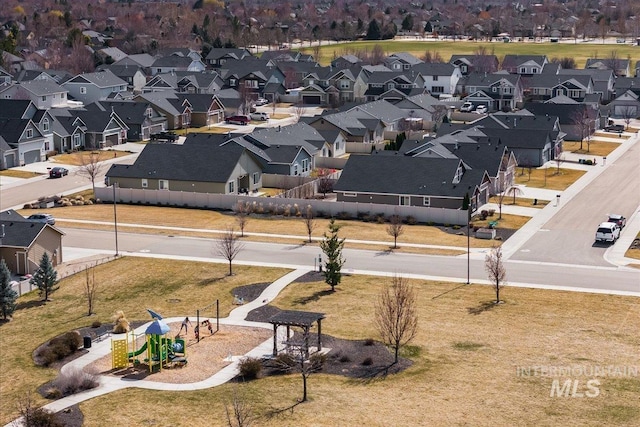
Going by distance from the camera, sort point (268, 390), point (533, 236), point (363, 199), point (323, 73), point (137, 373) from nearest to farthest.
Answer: point (268, 390) < point (137, 373) < point (533, 236) < point (363, 199) < point (323, 73)

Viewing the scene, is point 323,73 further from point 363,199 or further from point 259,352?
point 259,352

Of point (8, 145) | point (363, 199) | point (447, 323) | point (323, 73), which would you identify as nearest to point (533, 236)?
point (363, 199)

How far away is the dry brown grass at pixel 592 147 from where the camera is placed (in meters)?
101

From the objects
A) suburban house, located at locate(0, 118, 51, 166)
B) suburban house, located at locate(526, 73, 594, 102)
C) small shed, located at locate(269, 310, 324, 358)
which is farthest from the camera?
suburban house, located at locate(526, 73, 594, 102)

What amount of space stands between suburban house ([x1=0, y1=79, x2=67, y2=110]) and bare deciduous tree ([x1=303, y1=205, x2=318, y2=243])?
2383 inches

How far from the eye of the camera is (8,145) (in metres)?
91.8

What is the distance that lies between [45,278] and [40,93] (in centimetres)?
8035

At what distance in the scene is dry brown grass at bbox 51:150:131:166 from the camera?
9525cm

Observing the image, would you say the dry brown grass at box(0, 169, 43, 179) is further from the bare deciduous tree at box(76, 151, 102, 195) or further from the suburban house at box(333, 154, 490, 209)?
the suburban house at box(333, 154, 490, 209)

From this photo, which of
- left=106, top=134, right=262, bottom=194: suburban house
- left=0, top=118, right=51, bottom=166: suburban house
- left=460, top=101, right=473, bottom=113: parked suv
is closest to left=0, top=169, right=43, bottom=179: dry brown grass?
left=0, top=118, right=51, bottom=166: suburban house

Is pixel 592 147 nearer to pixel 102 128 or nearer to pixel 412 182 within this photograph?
pixel 412 182

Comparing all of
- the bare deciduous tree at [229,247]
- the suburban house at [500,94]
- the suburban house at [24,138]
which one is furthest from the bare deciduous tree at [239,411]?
the suburban house at [500,94]

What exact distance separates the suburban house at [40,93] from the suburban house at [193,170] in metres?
44.0

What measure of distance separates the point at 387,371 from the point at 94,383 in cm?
1150
